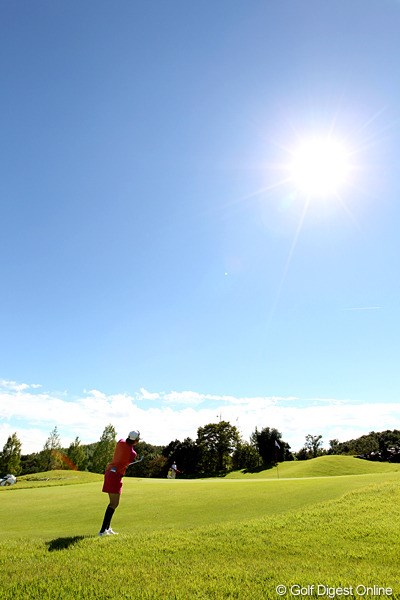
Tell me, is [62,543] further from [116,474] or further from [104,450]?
[104,450]

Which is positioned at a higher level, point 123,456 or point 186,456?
point 186,456

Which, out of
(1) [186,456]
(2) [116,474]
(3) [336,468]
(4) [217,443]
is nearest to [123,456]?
(2) [116,474]

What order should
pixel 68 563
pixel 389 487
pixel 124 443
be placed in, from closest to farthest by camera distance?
1. pixel 68 563
2. pixel 124 443
3. pixel 389 487

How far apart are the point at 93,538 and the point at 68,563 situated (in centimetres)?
167

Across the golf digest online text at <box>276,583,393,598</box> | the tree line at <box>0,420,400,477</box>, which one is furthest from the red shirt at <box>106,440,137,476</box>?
the tree line at <box>0,420,400,477</box>

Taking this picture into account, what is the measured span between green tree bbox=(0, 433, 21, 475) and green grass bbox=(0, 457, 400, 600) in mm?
71390

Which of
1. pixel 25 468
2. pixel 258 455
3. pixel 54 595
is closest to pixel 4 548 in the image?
pixel 54 595

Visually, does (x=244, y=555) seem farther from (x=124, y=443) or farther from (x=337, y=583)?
(x=124, y=443)

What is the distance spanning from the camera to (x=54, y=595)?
552cm

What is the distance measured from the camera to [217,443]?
72.4 meters

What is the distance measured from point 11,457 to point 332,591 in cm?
8337

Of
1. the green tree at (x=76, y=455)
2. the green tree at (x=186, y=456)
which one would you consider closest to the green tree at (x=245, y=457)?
the green tree at (x=186, y=456)

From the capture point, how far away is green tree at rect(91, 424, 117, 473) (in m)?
78.9

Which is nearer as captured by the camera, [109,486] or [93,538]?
[93,538]
